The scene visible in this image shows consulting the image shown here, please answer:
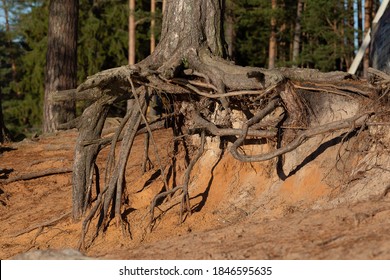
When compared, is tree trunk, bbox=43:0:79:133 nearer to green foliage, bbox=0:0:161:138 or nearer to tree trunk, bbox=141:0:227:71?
tree trunk, bbox=141:0:227:71

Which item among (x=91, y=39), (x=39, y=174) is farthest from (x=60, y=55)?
(x=91, y=39)

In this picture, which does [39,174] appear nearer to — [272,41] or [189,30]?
[189,30]

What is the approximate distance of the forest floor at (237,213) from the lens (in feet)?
20.6

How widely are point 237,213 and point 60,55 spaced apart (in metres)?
7.96

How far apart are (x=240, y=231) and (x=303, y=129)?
6.25ft

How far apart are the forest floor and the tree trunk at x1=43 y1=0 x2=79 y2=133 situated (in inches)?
153

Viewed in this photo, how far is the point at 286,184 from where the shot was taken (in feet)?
27.8

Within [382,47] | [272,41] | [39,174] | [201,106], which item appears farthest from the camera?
[272,41]

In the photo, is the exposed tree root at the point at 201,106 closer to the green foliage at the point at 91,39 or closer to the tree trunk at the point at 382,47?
the tree trunk at the point at 382,47

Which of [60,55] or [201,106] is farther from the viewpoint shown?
[60,55]

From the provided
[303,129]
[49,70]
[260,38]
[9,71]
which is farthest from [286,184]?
[9,71]

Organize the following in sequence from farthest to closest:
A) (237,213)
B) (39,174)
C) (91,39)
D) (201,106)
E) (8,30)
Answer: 1. (8,30)
2. (91,39)
3. (39,174)
4. (201,106)
5. (237,213)

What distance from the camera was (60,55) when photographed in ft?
49.9

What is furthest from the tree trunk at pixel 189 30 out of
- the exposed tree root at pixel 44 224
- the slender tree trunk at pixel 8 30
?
the slender tree trunk at pixel 8 30
